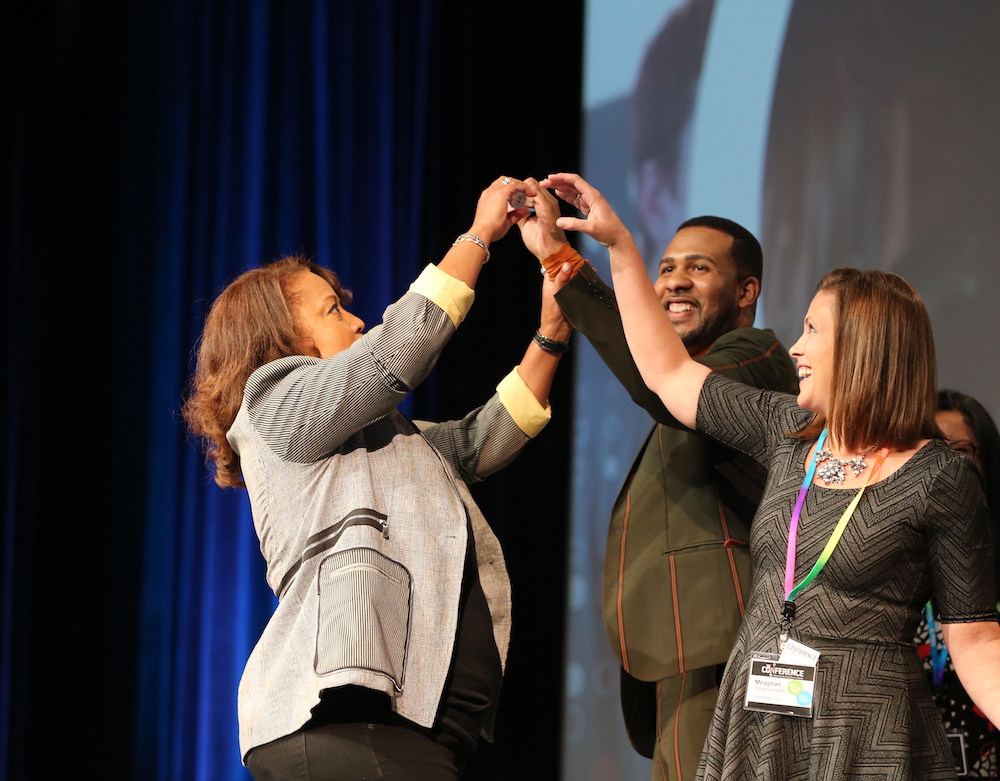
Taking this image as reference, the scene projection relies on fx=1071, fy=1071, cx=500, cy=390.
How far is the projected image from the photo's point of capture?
Result: 3.16 metres

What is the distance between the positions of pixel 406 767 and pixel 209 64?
333cm

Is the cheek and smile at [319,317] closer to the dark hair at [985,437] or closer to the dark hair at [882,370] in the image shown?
the dark hair at [882,370]

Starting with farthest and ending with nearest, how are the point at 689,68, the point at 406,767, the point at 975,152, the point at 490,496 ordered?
the point at 490,496 < the point at 689,68 < the point at 975,152 < the point at 406,767

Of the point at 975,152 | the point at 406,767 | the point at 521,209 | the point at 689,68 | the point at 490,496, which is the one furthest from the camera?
the point at 490,496

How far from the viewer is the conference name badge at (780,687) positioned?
5.31 ft

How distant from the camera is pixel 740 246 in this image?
262 cm

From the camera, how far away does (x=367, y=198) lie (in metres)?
4.20

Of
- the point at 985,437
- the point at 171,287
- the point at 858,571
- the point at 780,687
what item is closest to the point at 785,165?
the point at 985,437

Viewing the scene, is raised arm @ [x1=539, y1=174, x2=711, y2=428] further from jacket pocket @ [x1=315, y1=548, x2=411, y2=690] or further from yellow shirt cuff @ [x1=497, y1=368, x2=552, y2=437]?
jacket pocket @ [x1=315, y1=548, x2=411, y2=690]

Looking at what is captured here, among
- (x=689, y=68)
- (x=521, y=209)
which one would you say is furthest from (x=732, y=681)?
(x=689, y=68)

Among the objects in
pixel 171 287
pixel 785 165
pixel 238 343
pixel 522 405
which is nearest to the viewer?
pixel 238 343

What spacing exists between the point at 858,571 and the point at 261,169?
3172 mm

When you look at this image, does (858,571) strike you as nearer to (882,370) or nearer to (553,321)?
(882,370)

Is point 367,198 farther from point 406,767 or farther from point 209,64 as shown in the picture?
point 406,767
